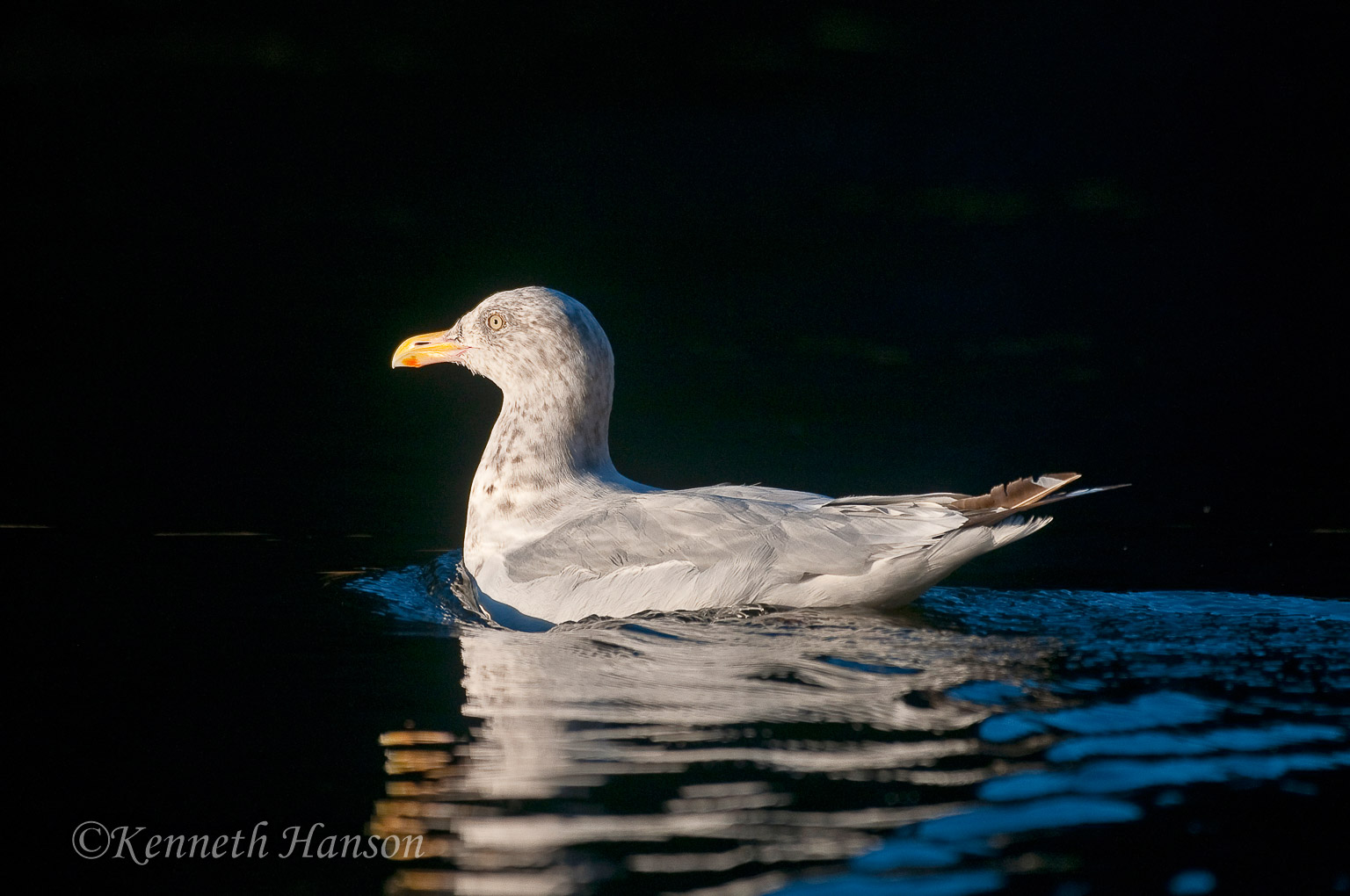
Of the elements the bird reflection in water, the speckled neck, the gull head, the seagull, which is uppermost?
the gull head

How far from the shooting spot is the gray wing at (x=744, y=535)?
15.0 feet

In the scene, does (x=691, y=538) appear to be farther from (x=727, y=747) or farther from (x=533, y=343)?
(x=727, y=747)

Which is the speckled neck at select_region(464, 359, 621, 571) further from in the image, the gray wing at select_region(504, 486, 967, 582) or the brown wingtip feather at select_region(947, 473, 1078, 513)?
the brown wingtip feather at select_region(947, 473, 1078, 513)

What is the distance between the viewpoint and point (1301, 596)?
17.1 feet

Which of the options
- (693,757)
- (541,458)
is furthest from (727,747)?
(541,458)

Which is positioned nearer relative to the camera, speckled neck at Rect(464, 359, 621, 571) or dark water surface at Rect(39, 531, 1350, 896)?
dark water surface at Rect(39, 531, 1350, 896)

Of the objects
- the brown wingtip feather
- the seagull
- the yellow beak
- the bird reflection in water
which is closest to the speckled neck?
the seagull

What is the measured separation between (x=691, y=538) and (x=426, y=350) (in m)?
1.92

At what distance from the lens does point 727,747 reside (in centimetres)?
304

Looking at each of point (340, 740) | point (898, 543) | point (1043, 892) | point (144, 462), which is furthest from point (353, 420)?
point (1043, 892)

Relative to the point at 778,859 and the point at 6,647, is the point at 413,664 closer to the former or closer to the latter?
the point at 6,647

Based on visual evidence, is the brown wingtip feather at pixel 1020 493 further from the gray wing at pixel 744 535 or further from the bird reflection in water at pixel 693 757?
the bird reflection in water at pixel 693 757

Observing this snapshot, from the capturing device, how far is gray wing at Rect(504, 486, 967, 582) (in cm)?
458

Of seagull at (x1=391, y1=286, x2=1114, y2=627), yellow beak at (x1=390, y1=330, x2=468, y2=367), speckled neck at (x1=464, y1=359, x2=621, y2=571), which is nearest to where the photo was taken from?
seagull at (x1=391, y1=286, x2=1114, y2=627)
